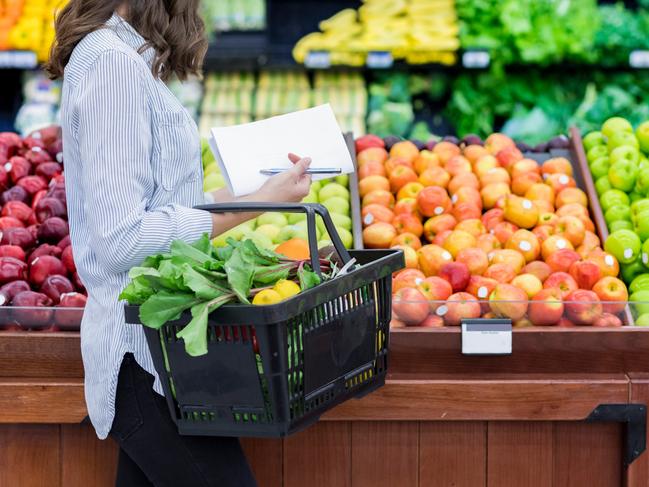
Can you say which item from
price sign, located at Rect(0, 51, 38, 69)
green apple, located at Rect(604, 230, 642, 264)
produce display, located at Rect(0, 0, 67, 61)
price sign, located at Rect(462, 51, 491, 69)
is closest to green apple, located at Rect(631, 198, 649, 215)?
green apple, located at Rect(604, 230, 642, 264)

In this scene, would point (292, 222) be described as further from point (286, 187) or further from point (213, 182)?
point (286, 187)

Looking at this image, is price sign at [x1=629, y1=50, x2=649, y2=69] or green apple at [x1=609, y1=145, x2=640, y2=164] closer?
green apple at [x1=609, y1=145, x2=640, y2=164]

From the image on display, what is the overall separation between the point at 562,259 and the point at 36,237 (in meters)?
1.44

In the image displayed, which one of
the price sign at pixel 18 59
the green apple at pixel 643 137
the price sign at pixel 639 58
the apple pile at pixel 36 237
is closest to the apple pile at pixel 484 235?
the green apple at pixel 643 137

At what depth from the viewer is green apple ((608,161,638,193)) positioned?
9.71 feet

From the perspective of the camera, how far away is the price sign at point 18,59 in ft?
15.7

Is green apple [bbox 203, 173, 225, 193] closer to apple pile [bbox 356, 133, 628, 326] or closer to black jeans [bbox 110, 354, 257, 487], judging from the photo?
apple pile [bbox 356, 133, 628, 326]

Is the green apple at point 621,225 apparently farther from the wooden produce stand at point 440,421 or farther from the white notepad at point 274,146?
the white notepad at point 274,146

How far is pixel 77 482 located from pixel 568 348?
3.63 feet

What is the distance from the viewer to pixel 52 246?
2623mm

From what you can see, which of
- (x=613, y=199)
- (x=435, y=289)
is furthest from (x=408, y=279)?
(x=613, y=199)

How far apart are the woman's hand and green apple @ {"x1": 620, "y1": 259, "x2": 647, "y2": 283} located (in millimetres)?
1240

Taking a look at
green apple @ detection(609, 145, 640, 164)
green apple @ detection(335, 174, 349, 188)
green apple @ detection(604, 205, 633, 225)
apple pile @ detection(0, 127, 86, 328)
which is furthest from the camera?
green apple @ detection(335, 174, 349, 188)

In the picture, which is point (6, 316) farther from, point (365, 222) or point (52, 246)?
point (365, 222)
